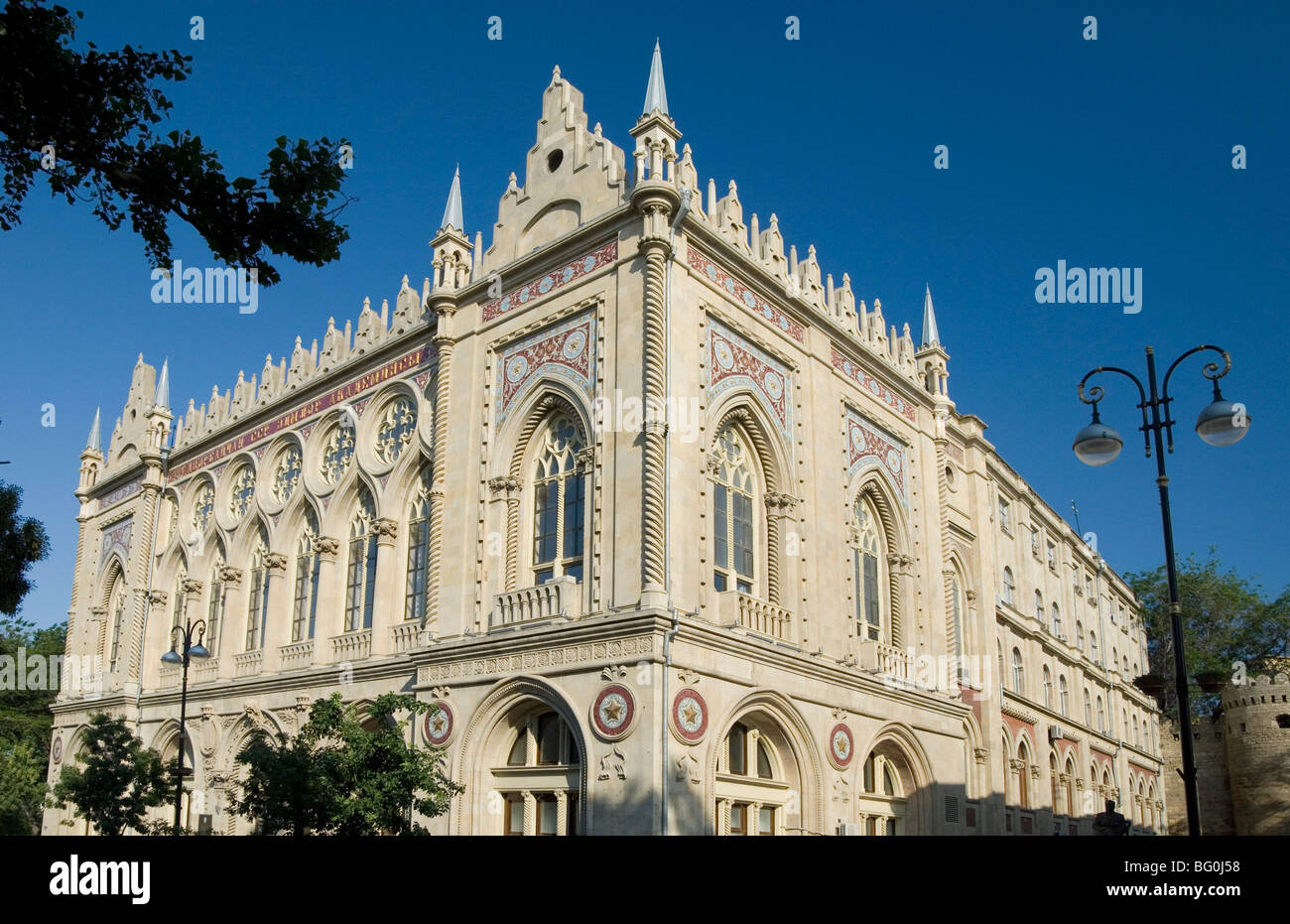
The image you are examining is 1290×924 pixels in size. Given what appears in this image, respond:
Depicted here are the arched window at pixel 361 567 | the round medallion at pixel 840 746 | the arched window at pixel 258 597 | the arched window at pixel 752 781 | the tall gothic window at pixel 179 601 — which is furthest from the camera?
the tall gothic window at pixel 179 601

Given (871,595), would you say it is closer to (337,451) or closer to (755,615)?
(755,615)

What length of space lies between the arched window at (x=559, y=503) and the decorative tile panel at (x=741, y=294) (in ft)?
13.3

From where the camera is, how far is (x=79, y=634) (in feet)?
128

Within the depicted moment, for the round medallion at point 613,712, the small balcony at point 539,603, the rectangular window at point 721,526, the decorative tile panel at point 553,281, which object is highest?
the decorative tile panel at point 553,281

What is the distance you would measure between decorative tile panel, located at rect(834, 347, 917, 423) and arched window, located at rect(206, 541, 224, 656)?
1797 cm

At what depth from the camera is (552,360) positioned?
2316 centimetres

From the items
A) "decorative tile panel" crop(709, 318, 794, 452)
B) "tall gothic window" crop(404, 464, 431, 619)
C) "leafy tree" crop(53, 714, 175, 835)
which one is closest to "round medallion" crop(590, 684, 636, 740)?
"decorative tile panel" crop(709, 318, 794, 452)

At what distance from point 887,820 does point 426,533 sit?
12.4m

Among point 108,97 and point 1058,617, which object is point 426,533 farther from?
point 1058,617

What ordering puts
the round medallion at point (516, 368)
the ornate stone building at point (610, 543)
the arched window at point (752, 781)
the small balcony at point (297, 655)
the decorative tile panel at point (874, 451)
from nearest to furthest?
1. the ornate stone building at point (610, 543)
2. the arched window at point (752, 781)
3. the round medallion at point (516, 368)
4. the decorative tile panel at point (874, 451)
5. the small balcony at point (297, 655)

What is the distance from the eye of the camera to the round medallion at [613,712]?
1897cm

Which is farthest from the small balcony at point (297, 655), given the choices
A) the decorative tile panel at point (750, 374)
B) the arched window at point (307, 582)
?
the decorative tile panel at point (750, 374)

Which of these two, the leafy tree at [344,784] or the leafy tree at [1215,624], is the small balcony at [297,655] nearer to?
the leafy tree at [344,784]
